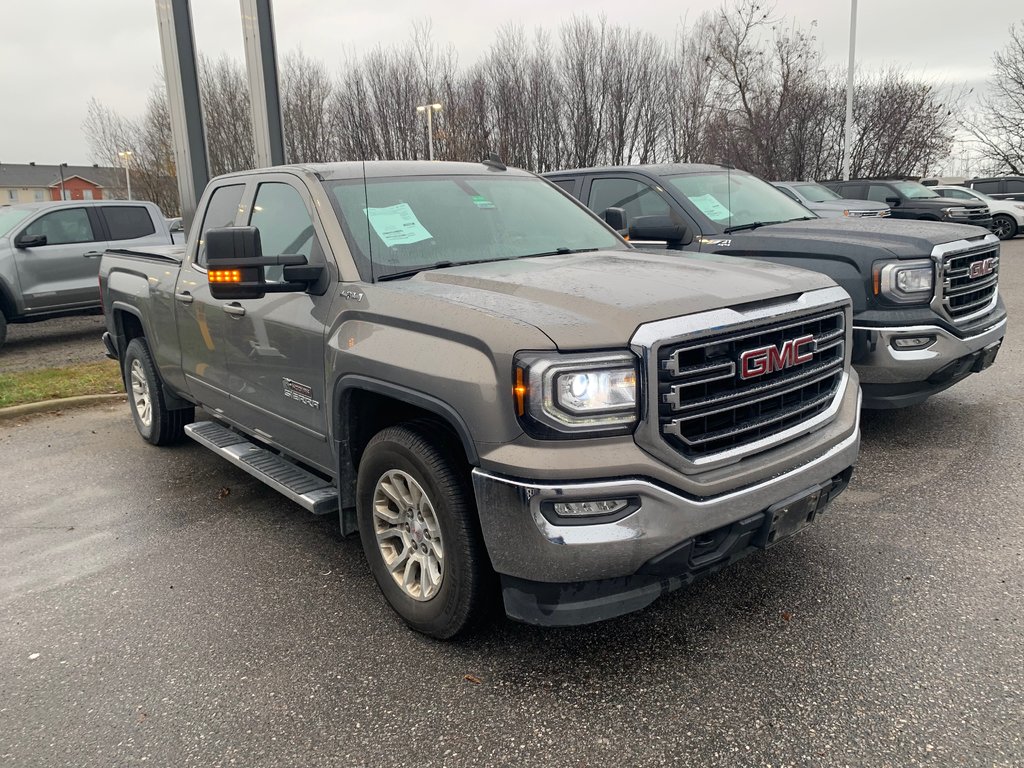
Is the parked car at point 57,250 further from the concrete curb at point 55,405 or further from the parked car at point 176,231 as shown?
the concrete curb at point 55,405

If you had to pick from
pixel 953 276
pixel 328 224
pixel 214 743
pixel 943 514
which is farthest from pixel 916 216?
pixel 214 743

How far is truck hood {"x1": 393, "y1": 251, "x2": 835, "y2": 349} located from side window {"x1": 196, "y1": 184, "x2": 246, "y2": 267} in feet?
5.87

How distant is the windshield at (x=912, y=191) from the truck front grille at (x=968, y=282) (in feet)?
50.4

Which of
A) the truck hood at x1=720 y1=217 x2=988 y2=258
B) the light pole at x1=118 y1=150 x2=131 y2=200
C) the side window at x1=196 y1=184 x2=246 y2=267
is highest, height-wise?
the light pole at x1=118 y1=150 x2=131 y2=200

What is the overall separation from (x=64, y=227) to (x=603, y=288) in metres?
10.8

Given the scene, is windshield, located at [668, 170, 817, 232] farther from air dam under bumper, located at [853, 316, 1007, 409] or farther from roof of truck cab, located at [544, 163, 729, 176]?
air dam under bumper, located at [853, 316, 1007, 409]

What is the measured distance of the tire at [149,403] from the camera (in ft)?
19.3

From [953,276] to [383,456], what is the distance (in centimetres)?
405

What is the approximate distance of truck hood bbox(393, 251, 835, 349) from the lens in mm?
2650

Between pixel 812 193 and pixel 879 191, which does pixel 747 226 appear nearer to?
pixel 812 193

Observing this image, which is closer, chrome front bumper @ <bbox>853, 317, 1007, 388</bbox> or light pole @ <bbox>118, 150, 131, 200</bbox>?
chrome front bumper @ <bbox>853, 317, 1007, 388</bbox>

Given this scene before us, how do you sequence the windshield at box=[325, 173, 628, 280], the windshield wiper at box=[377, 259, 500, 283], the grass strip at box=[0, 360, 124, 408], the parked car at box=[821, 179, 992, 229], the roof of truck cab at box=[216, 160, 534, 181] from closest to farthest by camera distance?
the windshield wiper at box=[377, 259, 500, 283] → the windshield at box=[325, 173, 628, 280] → the roof of truck cab at box=[216, 160, 534, 181] → the grass strip at box=[0, 360, 124, 408] → the parked car at box=[821, 179, 992, 229]

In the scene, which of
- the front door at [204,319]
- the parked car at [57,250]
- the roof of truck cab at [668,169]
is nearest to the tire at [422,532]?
the front door at [204,319]

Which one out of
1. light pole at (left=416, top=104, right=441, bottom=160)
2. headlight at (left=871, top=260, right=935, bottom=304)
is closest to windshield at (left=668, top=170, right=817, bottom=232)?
headlight at (left=871, top=260, right=935, bottom=304)
